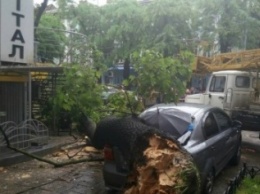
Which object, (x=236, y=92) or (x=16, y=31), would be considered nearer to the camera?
(x=16, y=31)

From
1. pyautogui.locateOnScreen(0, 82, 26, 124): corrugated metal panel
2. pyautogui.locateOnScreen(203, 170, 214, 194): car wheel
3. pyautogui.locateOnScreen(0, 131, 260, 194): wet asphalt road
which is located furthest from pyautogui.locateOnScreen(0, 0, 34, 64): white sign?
pyautogui.locateOnScreen(203, 170, 214, 194): car wheel

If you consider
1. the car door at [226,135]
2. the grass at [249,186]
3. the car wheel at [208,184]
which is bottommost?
the grass at [249,186]

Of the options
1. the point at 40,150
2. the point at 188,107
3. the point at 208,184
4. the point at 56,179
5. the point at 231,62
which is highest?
the point at 231,62

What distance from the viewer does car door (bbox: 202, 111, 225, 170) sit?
524 centimetres

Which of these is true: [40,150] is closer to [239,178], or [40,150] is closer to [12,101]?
[12,101]

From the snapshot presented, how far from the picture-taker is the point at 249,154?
8.78 m

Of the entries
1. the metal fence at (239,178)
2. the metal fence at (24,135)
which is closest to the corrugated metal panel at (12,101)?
the metal fence at (24,135)

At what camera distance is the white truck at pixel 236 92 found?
10008 millimetres

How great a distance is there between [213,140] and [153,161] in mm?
2051

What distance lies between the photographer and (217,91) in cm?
1102

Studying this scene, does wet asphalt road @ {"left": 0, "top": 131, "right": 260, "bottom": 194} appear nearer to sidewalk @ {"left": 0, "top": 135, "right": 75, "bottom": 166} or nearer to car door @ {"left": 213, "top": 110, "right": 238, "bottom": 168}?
sidewalk @ {"left": 0, "top": 135, "right": 75, "bottom": 166}

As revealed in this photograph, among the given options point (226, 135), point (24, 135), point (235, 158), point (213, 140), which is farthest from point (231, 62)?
point (24, 135)

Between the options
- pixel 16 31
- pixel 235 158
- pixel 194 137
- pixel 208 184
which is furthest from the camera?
pixel 235 158

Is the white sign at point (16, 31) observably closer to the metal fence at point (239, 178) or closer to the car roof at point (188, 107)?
the car roof at point (188, 107)
